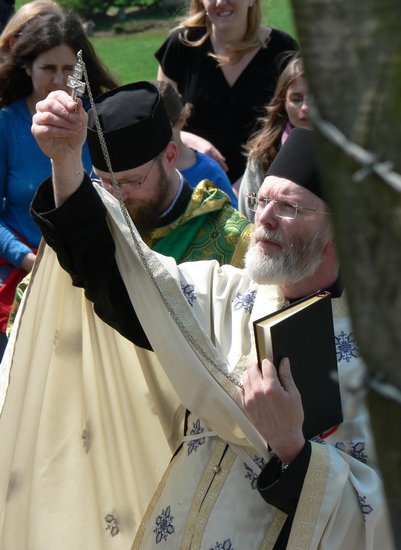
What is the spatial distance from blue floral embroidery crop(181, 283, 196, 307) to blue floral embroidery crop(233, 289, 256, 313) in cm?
13

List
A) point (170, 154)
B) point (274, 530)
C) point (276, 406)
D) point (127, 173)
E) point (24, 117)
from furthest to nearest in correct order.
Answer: point (24, 117) → point (170, 154) → point (127, 173) → point (274, 530) → point (276, 406)

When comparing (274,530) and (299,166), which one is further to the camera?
(299,166)

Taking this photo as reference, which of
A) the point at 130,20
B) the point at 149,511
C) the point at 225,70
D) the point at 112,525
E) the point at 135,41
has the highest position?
the point at 225,70

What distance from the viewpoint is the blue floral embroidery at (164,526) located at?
2.65 metres

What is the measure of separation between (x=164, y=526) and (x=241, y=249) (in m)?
1.13

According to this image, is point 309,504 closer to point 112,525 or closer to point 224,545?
point 224,545

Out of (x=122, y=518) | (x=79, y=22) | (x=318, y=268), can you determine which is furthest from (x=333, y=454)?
(x=79, y=22)

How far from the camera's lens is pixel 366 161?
0.87 metres

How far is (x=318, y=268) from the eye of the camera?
9.11 ft

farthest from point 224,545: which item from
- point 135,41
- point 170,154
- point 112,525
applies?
point 135,41

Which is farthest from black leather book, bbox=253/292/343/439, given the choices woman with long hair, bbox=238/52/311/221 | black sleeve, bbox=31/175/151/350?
woman with long hair, bbox=238/52/311/221

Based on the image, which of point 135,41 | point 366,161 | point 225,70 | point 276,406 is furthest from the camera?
point 135,41

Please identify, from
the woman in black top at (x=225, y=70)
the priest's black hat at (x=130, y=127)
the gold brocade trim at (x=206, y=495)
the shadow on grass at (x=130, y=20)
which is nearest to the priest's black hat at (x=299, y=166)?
the priest's black hat at (x=130, y=127)

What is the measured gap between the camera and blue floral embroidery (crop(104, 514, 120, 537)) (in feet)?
9.57
